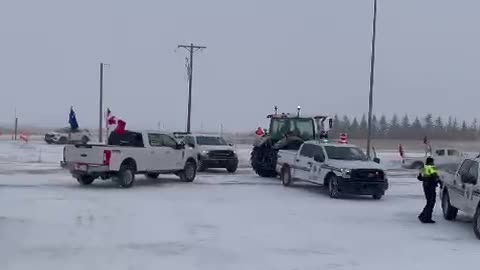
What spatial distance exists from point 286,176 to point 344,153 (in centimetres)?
268

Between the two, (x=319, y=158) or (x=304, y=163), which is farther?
(x=304, y=163)

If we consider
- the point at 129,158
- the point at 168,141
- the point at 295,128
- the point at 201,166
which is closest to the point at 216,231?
the point at 129,158

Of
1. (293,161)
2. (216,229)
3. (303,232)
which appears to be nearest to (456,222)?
(303,232)

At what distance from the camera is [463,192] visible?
52.8ft

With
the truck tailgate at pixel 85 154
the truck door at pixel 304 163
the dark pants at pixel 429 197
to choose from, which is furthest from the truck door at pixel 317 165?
the truck tailgate at pixel 85 154

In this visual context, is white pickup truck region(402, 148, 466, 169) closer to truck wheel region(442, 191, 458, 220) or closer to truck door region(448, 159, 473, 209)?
truck wheel region(442, 191, 458, 220)

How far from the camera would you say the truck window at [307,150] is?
24.4m

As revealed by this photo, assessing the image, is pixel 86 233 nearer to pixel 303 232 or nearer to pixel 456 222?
pixel 303 232

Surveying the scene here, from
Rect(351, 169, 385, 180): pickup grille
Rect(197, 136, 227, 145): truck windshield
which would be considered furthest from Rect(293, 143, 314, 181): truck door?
Rect(197, 136, 227, 145): truck windshield

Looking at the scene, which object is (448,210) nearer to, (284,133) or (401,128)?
(284,133)

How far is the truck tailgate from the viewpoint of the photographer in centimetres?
2278

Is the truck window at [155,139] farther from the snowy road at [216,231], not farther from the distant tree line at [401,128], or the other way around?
the distant tree line at [401,128]

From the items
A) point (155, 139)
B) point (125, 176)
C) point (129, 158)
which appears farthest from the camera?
point (155, 139)

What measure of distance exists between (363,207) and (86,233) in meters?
8.55
